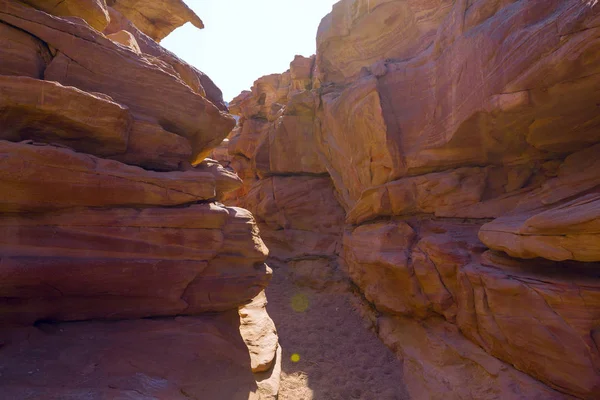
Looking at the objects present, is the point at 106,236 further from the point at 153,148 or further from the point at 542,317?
the point at 542,317

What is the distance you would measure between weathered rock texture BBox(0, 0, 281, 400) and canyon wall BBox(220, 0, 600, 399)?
5024 millimetres

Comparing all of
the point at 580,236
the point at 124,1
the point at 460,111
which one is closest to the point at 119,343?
the point at 580,236

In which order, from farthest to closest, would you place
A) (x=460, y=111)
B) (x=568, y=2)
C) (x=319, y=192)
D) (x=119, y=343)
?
1. (x=319, y=192)
2. (x=460, y=111)
3. (x=568, y=2)
4. (x=119, y=343)

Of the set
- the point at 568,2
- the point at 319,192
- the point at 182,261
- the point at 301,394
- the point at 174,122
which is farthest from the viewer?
the point at 319,192

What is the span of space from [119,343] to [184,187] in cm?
306

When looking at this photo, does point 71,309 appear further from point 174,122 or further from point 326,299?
point 326,299

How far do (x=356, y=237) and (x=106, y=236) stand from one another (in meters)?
9.14

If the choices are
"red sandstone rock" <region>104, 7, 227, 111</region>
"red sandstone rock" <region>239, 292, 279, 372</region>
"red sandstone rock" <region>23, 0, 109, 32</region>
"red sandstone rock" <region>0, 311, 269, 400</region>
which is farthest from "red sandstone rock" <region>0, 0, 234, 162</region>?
"red sandstone rock" <region>239, 292, 279, 372</region>

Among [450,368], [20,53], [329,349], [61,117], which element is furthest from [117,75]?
[450,368]

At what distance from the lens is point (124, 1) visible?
13438 mm

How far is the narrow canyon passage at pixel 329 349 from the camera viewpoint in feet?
29.7

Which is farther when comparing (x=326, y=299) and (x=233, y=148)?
(x=233, y=148)

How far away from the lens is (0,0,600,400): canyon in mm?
5570

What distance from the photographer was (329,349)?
11086 millimetres
